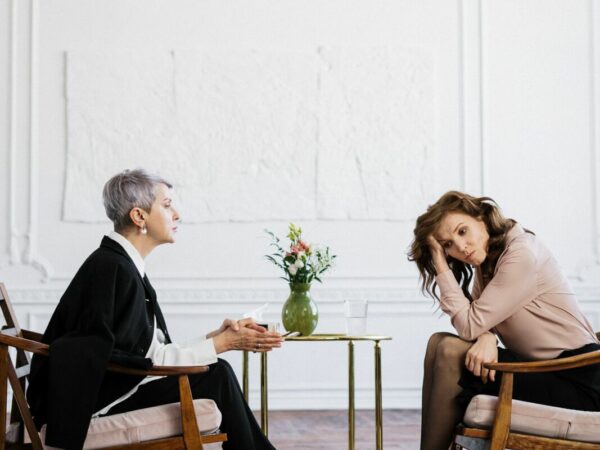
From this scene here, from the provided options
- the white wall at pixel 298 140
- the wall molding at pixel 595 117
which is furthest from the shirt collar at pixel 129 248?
the wall molding at pixel 595 117

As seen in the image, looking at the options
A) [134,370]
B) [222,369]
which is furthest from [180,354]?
[134,370]

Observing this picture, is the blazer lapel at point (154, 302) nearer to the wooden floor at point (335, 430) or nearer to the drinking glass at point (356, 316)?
the drinking glass at point (356, 316)

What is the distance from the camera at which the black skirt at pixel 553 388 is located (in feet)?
8.66

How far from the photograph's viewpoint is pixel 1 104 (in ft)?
17.2

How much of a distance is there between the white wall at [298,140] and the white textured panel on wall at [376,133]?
13 mm

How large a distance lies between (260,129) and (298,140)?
0.84 feet

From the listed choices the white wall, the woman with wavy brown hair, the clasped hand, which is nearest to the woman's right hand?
the woman with wavy brown hair

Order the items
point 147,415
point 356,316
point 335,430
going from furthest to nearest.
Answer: point 335,430, point 356,316, point 147,415

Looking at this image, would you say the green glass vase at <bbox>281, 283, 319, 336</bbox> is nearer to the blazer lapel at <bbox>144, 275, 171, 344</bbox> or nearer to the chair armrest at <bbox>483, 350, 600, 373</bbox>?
the blazer lapel at <bbox>144, 275, 171, 344</bbox>

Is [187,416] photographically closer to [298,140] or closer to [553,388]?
[553,388]

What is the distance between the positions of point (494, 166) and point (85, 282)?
11.2 ft

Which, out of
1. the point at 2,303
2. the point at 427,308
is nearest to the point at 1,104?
the point at 2,303

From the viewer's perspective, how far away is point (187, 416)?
2.49 metres

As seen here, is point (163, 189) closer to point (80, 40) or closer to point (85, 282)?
point (85, 282)
